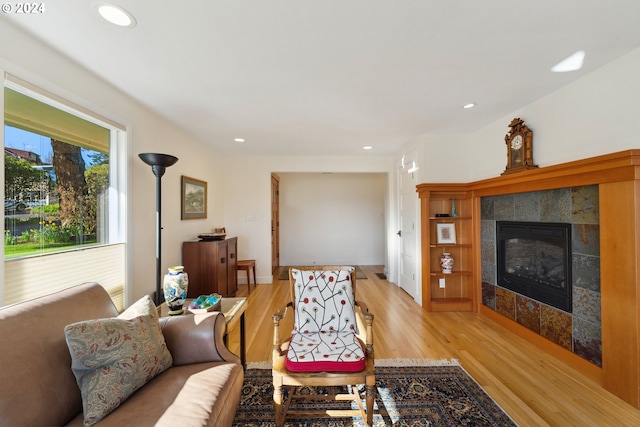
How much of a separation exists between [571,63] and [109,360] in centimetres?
338

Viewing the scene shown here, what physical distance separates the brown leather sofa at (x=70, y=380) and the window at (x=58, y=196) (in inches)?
21.9

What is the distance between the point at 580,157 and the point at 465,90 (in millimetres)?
1087

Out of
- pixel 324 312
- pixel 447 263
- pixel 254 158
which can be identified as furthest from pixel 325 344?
pixel 254 158

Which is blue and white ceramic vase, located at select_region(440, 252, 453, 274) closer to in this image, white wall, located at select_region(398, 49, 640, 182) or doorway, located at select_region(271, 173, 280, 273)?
white wall, located at select_region(398, 49, 640, 182)

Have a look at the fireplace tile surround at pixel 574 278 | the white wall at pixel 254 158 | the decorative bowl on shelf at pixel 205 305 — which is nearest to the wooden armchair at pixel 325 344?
the decorative bowl on shelf at pixel 205 305

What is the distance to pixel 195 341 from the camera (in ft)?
4.81

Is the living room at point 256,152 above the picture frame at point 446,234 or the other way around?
above

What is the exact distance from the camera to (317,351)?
61.2 inches

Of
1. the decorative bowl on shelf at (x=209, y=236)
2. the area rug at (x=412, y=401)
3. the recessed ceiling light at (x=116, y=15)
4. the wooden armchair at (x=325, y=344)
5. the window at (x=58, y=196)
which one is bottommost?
the area rug at (x=412, y=401)

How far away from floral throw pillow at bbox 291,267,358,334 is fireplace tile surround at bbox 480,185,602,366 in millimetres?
1843

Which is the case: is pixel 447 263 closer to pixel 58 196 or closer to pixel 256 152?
pixel 256 152

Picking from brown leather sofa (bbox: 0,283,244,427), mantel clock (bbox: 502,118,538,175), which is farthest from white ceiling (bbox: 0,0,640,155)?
brown leather sofa (bbox: 0,283,244,427)

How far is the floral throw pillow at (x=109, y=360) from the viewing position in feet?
3.46

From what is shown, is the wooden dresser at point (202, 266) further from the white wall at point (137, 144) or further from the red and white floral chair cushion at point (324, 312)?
the red and white floral chair cushion at point (324, 312)
